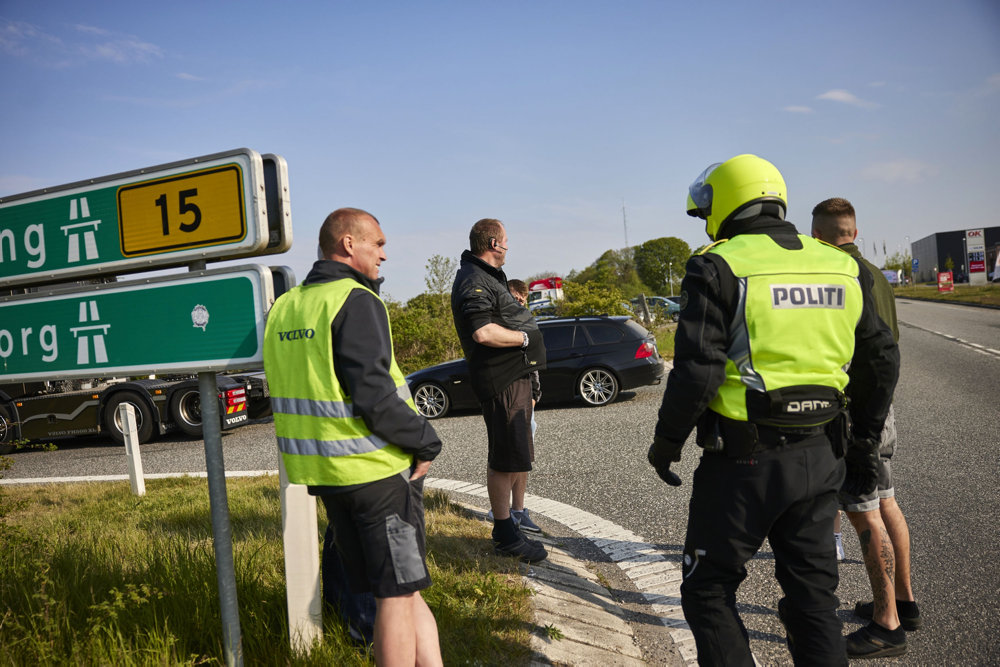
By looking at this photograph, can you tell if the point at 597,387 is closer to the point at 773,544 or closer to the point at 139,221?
the point at 773,544

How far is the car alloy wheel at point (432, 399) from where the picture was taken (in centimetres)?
1091

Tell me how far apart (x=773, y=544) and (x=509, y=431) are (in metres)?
1.93

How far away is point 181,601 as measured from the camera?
2852 millimetres

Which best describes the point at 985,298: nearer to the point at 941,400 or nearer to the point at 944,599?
the point at 941,400

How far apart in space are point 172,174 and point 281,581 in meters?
1.99

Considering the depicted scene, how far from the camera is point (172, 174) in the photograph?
2.48m

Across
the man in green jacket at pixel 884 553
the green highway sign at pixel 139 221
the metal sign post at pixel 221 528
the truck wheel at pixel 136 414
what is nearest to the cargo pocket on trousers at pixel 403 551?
the metal sign post at pixel 221 528

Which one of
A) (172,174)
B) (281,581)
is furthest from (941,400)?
(172,174)

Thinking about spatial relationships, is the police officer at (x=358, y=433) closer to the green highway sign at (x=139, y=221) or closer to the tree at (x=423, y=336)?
the green highway sign at (x=139, y=221)

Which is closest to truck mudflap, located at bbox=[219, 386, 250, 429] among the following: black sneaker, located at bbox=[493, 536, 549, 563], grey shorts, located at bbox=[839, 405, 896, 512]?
black sneaker, located at bbox=[493, 536, 549, 563]

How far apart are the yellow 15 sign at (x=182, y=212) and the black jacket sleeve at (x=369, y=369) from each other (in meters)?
0.63

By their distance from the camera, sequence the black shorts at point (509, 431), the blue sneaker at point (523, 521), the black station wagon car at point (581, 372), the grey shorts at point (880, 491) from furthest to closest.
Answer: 1. the black station wagon car at point (581, 372)
2. the blue sneaker at point (523, 521)
3. the black shorts at point (509, 431)
4. the grey shorts at point (880, 491)

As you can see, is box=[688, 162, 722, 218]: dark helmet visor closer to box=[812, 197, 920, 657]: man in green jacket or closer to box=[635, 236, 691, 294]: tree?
box=[812, 197, 920, 657]: man in green jacket

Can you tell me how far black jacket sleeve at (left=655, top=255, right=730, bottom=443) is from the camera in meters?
2.13
